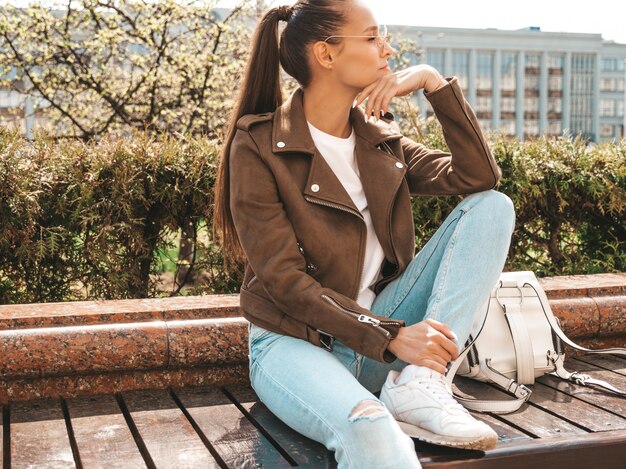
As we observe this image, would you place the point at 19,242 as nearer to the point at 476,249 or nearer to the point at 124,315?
the point at 124,315

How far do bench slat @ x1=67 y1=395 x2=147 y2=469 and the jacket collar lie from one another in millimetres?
1142

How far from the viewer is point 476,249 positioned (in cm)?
274

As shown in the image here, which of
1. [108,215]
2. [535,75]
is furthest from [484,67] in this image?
[108,215]

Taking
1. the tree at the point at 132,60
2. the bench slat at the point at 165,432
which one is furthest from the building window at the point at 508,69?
the bench slat at the point at 165,432

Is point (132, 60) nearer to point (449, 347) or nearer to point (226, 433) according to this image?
point (226, 433)

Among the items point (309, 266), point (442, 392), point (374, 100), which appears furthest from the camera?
point (374, 100)

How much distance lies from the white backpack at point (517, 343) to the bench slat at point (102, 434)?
1388 mm

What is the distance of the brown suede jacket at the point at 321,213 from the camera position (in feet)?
8.46

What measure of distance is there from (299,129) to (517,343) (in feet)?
4.29

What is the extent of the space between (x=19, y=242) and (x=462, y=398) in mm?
2352

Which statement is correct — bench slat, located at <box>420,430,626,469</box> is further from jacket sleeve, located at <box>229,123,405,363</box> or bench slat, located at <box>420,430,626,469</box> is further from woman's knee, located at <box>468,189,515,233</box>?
woman's knee, located at <box>468,189,515,233</box>

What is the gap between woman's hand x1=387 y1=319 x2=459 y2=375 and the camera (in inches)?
101

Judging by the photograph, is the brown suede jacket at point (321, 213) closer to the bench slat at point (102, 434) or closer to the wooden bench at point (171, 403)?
the wooden bench at point (171, 403)

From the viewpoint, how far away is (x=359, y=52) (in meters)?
2.79
